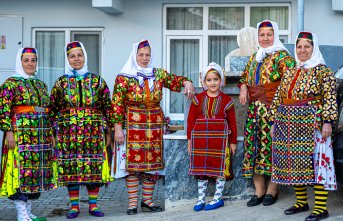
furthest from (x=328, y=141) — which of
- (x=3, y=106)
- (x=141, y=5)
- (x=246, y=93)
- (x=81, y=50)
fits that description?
(x=141, y=5)

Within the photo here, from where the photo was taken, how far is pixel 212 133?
22.0 ft

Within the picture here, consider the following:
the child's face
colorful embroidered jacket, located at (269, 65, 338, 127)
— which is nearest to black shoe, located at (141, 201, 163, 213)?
the child's face

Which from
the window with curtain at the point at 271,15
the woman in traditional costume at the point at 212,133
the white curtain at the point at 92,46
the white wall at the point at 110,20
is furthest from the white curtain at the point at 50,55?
the woman in traditional costume at the point at 212,133

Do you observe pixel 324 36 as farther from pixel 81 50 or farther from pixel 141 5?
pixel 81 50

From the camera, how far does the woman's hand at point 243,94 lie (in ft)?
21.7

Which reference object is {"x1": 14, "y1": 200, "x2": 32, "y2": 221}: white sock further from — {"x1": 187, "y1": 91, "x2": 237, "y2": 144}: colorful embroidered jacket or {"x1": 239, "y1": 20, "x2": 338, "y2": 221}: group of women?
{"x1": 239, "y1": 20, "x2": 338, "y2": 221}: group of women

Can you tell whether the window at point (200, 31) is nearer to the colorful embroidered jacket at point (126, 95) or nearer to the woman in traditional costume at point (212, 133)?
Answer: the colorful embroidered jacket at point (126, 95)

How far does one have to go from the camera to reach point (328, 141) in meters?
6.03

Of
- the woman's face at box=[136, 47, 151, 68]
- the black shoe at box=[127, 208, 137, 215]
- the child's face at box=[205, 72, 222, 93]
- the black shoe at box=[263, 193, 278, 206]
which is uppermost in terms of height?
the woman's face at box=[136, 47, 151, 68]

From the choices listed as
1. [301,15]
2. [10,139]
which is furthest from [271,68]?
[301,15]

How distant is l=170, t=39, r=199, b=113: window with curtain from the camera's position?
36.7ft

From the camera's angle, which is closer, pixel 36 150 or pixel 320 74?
pixel 320 74

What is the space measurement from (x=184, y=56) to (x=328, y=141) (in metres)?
5.46

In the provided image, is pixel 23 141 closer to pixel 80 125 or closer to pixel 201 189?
pixel 80 125
